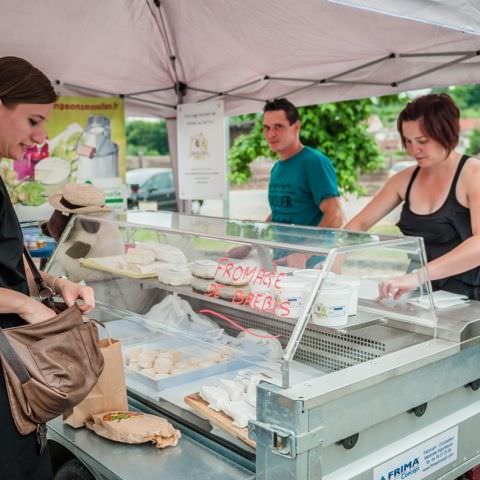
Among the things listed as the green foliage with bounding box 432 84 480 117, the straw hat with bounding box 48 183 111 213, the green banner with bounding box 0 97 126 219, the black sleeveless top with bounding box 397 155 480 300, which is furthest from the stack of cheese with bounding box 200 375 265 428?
the green foliage with bounding box 432 84 480 117

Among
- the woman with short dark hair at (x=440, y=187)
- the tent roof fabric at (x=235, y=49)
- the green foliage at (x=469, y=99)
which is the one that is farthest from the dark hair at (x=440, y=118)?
the green foliage at (x=469, y=99)

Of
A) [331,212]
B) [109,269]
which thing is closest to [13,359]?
[109,269]

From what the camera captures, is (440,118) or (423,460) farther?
(440,118)

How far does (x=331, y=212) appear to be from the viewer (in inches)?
149

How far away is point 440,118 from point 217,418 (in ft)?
5.10

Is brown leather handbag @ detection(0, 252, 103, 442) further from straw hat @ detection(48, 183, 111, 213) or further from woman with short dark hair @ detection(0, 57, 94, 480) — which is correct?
straw hat @ detection(48, 183, 111, 213)

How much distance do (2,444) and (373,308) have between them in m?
1.20

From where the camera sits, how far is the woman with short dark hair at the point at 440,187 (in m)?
2.45

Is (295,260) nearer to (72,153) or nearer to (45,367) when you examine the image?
(45,367)

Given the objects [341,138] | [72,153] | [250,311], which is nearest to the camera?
[250,311]

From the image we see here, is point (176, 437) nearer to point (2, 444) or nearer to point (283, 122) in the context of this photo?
point (2, 444)

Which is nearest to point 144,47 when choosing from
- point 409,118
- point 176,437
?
point 409,118

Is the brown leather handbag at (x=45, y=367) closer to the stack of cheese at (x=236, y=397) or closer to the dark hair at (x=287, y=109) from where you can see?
the stack of cheese at (x=236, y=397)

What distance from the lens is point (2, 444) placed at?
137 centimetres
